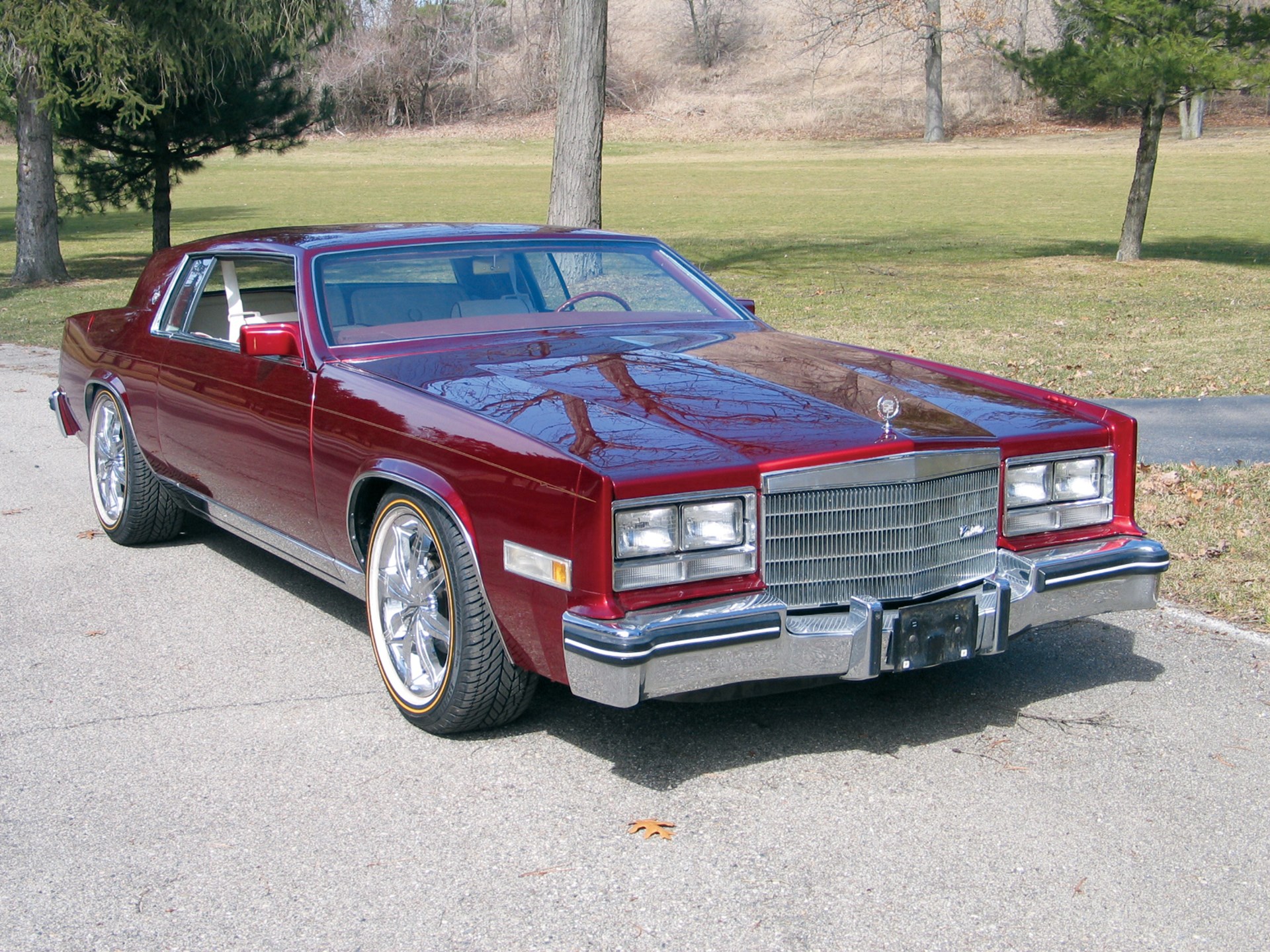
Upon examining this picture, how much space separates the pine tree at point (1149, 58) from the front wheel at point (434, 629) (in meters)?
17.5

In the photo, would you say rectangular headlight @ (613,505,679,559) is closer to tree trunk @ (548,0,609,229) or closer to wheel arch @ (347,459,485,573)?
wheel arch @ (347,459,485,573)

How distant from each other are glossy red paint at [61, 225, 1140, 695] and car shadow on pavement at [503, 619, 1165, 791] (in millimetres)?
506

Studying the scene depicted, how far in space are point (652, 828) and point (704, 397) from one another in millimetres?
1333

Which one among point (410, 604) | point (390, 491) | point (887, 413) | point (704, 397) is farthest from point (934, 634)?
point (390, 491)

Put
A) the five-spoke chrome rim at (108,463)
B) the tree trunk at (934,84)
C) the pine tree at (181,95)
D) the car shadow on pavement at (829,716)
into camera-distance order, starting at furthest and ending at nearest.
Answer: the tree trunk at (934,84) < the pine tree at (181,95) < the five-spoke chrome rim at (108,463) < the car shadow on pavement at (829,716)

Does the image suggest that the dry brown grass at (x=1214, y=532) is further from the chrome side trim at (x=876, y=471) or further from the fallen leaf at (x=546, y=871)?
the fallen leaf at (x=546, y=871)

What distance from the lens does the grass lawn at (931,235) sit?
42.1ft

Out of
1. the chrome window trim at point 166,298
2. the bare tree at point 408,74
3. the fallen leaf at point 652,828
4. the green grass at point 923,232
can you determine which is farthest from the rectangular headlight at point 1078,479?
the bare tree at point 408,74

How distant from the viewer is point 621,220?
104ft

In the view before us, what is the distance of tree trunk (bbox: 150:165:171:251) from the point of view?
23844 millimetres

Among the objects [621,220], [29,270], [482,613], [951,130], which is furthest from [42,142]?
[951,130]

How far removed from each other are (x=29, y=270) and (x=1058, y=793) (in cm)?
2131

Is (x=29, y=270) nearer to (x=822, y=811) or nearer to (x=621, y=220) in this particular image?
(x=621, y=220)

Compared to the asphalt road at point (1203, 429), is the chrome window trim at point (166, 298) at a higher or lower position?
higher
